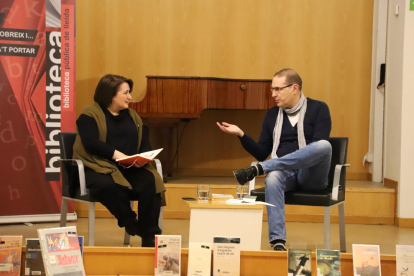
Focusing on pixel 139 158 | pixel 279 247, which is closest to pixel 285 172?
pixel 279 247

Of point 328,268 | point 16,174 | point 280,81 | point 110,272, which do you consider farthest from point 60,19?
point 328,268

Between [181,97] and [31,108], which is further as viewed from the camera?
[181,97]

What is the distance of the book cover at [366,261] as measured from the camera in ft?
6.16

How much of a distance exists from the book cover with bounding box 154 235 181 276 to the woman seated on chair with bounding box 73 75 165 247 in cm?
116

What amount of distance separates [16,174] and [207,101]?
1.68 metres

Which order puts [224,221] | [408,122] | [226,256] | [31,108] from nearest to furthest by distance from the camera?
[226,256] < [224,221] < [31,108] < [408,122]

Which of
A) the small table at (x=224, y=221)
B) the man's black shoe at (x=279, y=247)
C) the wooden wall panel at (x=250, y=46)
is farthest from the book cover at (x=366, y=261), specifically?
the wooden wall panel at (x=250, y=46)

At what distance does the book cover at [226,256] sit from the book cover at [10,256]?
68 centimetres

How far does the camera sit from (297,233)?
13.6 ft

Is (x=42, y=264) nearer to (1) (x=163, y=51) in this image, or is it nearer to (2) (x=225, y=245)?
(2) (x=225, y=245)

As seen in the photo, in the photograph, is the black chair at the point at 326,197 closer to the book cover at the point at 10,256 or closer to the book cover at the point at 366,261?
the book cover at the point at 366,261

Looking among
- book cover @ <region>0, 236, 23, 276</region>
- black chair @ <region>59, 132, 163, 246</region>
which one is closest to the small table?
black chair @ <region>59, 132, 163, 246</region>

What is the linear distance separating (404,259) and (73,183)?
6.65ft

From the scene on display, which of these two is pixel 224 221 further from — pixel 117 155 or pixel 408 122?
pixel 408 122
